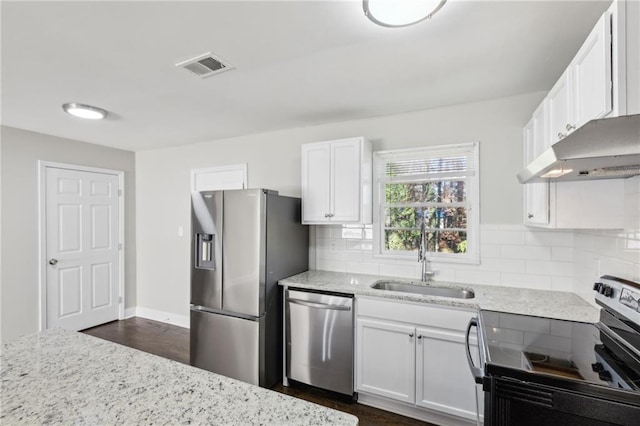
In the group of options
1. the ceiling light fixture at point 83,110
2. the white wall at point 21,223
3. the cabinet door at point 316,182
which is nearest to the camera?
the ceiling light fixture at point 83,110

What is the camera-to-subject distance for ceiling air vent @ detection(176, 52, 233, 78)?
74.1 inches

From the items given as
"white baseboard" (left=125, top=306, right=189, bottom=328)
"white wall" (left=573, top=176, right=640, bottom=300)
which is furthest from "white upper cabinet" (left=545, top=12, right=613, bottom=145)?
"white baseboard" (left=125, top=306, right=189, bottom=328)

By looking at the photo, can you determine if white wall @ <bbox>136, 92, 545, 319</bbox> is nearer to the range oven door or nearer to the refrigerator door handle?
the refrigerator door handle

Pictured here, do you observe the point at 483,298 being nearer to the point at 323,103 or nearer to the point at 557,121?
the point at 557,121

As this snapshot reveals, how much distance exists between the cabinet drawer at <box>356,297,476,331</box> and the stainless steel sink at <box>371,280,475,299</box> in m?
0.28

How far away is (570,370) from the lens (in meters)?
1.17

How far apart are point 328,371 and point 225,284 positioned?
112 cm

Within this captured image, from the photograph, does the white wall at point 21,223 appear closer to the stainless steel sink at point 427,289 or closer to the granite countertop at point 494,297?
the granite countertop at point 494,297

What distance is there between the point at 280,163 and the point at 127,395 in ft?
9.24

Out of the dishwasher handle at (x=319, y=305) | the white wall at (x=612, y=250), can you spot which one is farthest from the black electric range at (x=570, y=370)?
the dishwasher handle at (x=319, y=305)

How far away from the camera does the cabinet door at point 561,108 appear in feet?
5.09

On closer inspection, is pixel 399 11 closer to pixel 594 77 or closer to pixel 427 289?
pixel 594 77

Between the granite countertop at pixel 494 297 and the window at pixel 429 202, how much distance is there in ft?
1.02

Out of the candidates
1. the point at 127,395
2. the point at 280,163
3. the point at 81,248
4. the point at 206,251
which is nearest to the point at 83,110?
the point at 206,251
